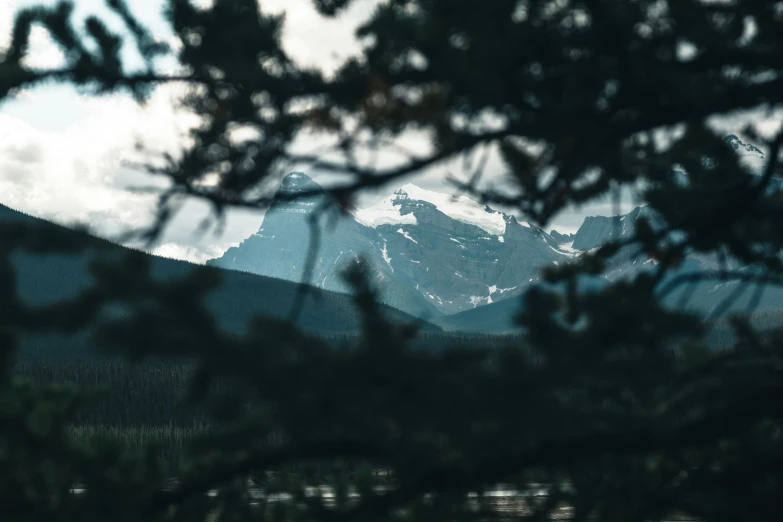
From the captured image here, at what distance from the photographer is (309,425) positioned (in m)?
2.48

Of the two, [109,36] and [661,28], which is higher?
[109,36]

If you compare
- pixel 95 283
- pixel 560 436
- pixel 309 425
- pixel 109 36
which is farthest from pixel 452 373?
pixel 109 36

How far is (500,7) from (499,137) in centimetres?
52

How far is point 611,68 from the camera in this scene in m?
3.17

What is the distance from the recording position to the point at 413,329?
288 centimetres

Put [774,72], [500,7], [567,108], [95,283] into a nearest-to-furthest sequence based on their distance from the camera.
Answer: [95,283] < [500,7] < [567,108] < [774,72]

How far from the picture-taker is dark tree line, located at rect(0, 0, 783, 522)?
2451 mm

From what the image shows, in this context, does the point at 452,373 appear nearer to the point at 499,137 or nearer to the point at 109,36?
the point at 499,137

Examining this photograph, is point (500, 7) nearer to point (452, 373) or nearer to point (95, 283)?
point (452, 373)

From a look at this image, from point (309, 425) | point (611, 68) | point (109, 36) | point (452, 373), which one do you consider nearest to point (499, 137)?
point (611, 68)

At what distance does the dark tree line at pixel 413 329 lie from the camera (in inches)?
96.5

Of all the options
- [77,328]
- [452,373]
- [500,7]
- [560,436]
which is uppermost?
[500,7]

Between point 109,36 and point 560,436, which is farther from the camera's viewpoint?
point 109,36

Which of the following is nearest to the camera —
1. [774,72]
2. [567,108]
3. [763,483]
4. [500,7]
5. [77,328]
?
[77,328]
